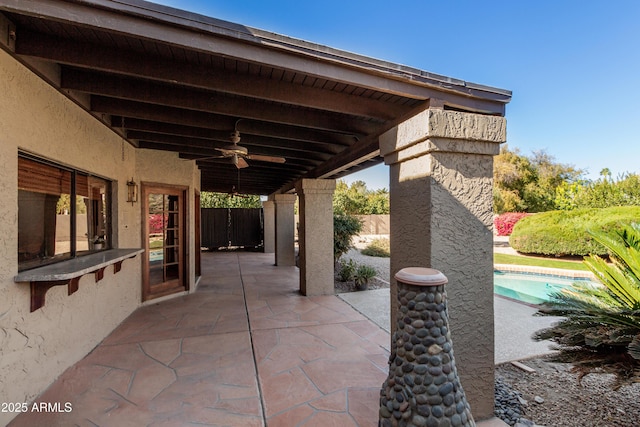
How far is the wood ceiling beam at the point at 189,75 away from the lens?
2182 millimetres

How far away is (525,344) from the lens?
3877 millimetres

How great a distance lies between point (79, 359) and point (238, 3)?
6.57 meters

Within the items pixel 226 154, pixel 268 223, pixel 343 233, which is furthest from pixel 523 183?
pixel 226 154

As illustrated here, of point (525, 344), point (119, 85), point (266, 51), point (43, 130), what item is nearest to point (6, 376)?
point (43, 130)

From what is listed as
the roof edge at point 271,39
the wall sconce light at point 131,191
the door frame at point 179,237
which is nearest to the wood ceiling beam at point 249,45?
the roof edge at point 271,39

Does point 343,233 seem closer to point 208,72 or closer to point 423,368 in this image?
point 208,72

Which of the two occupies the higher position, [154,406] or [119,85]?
[119,85]

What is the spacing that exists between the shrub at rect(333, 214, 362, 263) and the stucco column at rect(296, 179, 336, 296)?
93.1 inches

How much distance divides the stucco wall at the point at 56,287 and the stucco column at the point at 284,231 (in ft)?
17.7

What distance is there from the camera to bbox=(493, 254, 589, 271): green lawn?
34.7 ft

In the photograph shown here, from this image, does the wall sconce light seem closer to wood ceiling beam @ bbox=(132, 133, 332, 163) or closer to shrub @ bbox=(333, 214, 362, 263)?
wood ceiling beam @ bbox=(132, 133, 332, 163)

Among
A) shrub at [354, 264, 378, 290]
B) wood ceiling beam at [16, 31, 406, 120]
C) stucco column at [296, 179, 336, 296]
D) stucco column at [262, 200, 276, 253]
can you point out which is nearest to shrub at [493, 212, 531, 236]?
stucco column at [262, 200, 276, 253]

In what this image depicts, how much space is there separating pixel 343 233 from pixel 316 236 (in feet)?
8.89

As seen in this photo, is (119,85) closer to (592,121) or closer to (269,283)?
(269,283)
